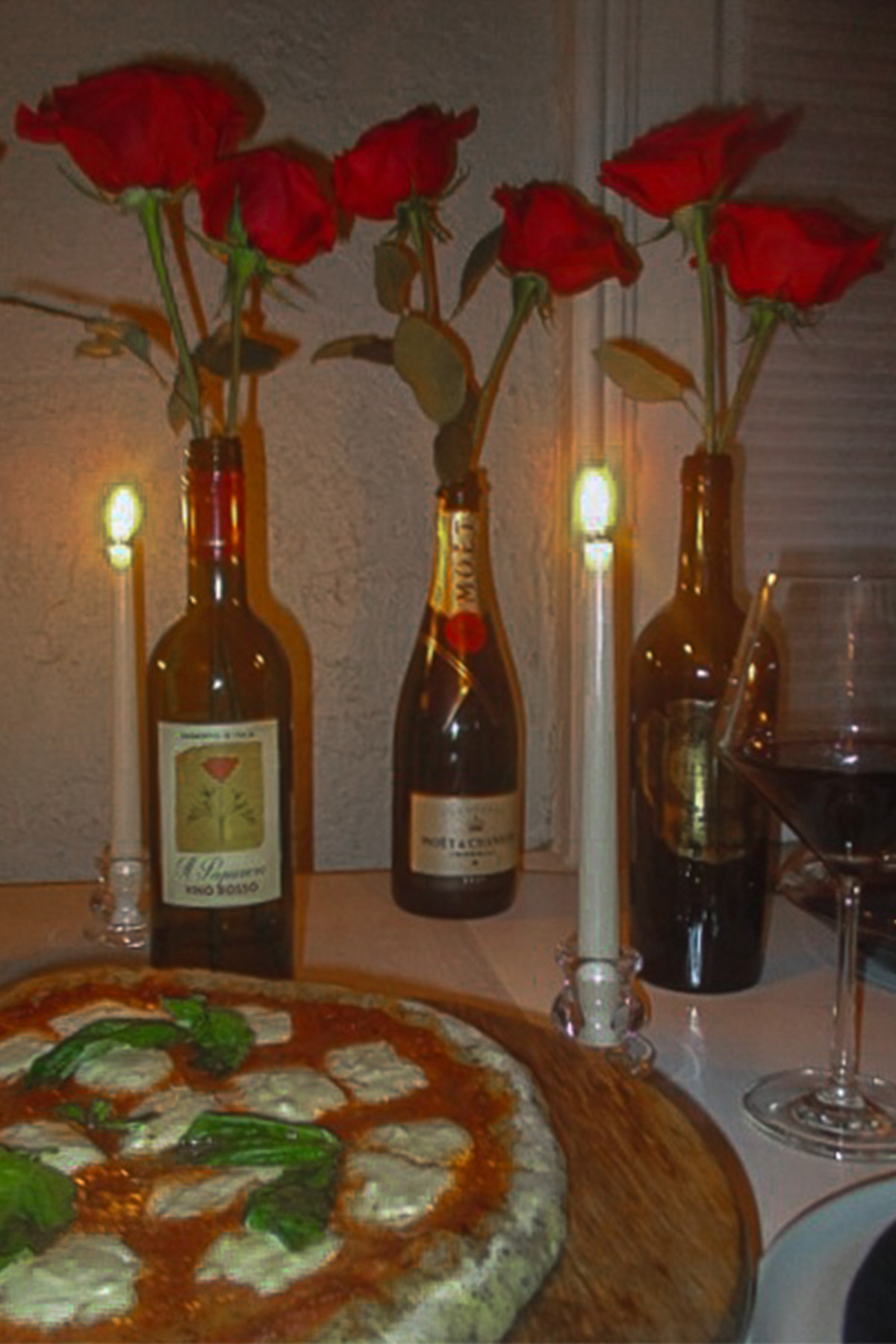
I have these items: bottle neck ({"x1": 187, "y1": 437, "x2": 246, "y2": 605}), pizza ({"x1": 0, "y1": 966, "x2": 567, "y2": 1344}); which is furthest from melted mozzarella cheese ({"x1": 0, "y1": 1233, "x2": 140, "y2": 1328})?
bottle neck ({"x1": 187, "y1": 437, "x2": 246, "y2": 605})

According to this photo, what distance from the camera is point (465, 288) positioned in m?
1.15

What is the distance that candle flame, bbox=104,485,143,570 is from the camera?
3.37 ft

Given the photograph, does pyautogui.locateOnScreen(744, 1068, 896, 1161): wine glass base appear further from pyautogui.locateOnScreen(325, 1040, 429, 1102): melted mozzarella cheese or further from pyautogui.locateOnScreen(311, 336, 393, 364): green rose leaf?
pyautogui.locateOnScreen(311, 336, 393, 364): green rose leaf

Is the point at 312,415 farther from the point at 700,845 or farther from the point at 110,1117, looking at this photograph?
the point at 110,1117

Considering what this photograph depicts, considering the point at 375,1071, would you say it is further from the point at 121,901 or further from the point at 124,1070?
the point at 121,901

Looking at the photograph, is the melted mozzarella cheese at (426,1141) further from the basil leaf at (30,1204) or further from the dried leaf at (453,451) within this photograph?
the dried leaf at (453,451)

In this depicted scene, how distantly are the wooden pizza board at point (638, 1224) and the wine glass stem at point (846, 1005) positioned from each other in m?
0.08

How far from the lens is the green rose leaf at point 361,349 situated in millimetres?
1144

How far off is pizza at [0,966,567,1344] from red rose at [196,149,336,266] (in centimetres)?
48

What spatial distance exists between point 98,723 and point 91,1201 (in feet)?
2.62

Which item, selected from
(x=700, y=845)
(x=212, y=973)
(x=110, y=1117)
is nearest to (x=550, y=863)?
(x=700, y=845)

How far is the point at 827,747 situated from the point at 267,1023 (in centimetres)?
34

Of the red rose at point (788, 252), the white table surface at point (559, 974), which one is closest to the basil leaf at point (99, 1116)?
the white table surface at point (559, 974)

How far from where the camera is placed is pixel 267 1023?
0.71 meters
